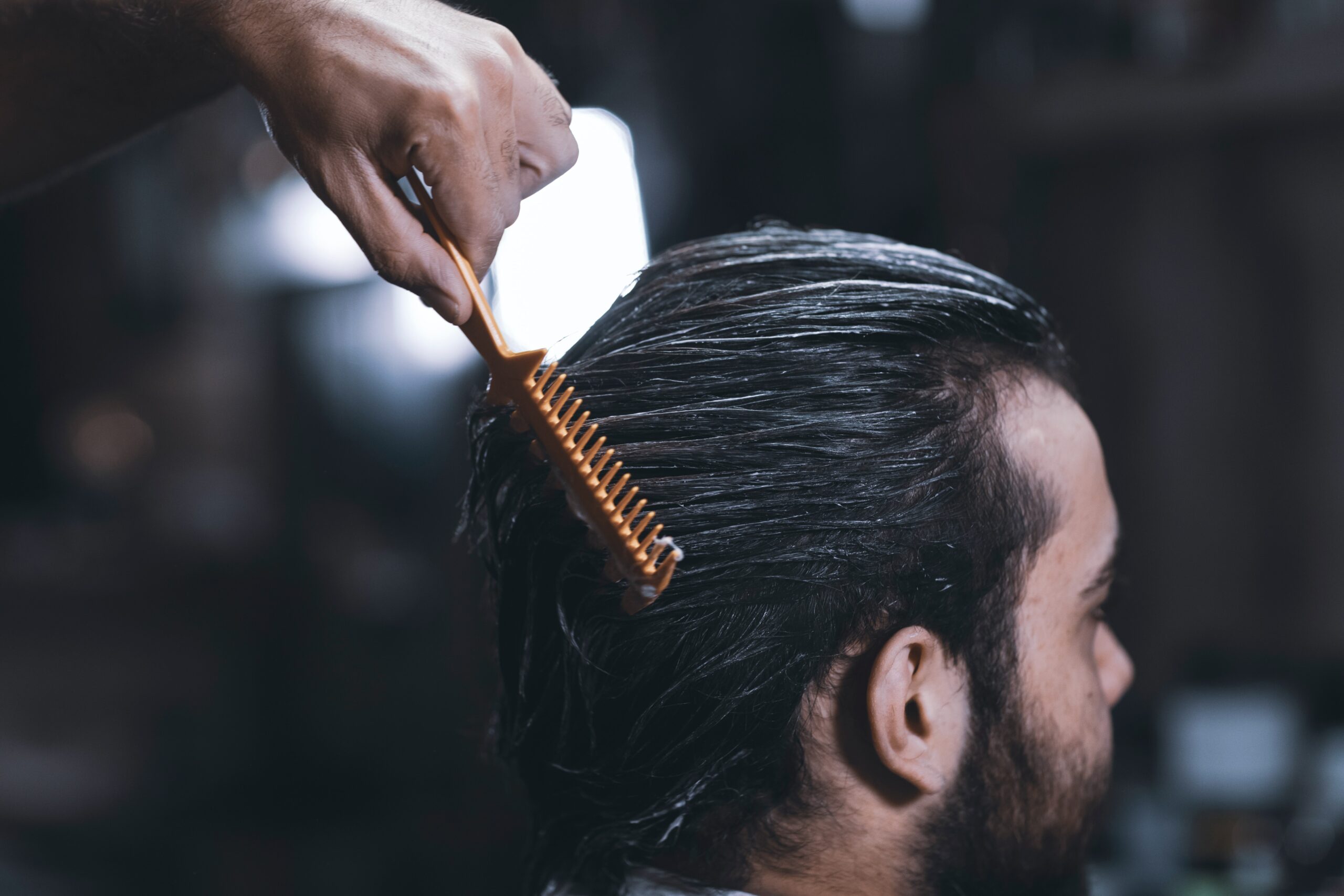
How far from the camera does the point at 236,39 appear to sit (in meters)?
0.86

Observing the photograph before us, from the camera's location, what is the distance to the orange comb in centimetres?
83

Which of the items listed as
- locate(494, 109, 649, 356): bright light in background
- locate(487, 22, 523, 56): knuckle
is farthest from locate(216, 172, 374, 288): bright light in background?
locate(487, 22, 523, 56): knuckle

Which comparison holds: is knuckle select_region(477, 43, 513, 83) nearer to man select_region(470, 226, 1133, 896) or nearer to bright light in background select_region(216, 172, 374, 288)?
man select_region(470, 226, 1133, 896)

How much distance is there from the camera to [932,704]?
3.42 ft

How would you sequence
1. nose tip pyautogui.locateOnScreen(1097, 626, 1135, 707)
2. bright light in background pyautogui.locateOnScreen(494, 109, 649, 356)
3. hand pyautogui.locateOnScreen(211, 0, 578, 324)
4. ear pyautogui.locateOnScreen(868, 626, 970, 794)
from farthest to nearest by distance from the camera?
bright light in background pyautogui.locateOnScreen(494, 109, 649, 356), nose tip pyautogui.locateOnScreen(1097, 626, 1135, 707), ear pyautogui.locateOnScreen(868, 626, 970, 794), hand pyautogui.locateOnScreen(211, 0, 578, 324)

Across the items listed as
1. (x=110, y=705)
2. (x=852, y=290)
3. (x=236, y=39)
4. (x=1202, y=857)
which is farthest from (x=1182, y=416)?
(x=110, y=705)

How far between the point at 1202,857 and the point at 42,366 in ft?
19.8

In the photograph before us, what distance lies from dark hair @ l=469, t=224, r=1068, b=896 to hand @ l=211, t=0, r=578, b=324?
0.23 m

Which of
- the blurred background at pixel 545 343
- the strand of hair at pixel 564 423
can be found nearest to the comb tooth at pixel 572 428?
the strand of hair at pixel 564 423

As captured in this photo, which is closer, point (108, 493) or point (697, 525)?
point (697, 525)

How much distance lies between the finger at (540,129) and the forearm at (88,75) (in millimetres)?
286

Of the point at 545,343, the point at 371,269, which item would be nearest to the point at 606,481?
the point at 545,343

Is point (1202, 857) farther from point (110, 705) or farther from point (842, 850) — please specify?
point (110, 705)

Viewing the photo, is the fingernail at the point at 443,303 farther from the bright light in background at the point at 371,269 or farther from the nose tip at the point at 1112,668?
the bright light in background at the point at 371,269
